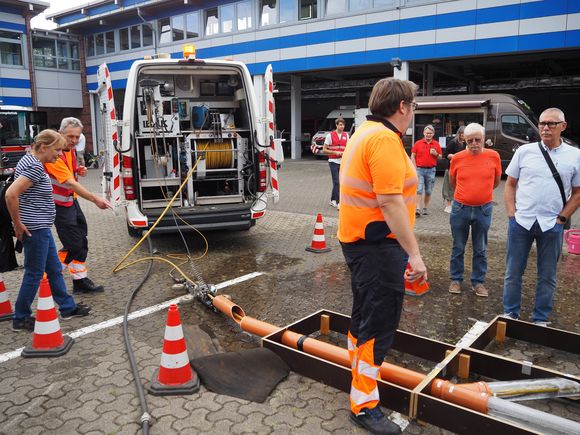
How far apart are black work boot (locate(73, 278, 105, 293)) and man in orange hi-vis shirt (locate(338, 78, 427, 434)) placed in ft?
11.3

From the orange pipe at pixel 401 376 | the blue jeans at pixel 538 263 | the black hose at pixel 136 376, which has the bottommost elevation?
the black hose at pixel 136 376

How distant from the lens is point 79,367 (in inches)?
142

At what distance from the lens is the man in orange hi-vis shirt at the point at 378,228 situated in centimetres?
256

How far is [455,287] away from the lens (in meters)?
5.17

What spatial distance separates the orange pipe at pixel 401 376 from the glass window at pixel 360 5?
734 inches

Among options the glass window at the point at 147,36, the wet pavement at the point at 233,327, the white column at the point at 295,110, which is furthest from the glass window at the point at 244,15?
the wet pavement at the point at 233,327

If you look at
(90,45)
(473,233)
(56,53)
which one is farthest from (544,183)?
(90,45)

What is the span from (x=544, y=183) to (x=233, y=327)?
288 centimetres

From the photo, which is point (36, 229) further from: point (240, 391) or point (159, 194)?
point (159, 194)

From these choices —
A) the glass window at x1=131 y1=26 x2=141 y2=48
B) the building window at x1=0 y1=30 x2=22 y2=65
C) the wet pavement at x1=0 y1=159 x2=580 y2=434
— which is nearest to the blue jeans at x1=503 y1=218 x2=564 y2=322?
the wet pavement at x1=0 y1=159 x2=580 y2=434

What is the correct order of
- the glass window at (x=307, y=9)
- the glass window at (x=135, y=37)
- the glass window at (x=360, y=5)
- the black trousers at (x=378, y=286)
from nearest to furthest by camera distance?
the black trousers at (x=378, y=286), the glass window at (x=360, y=5), the glass window at (x=307, y=9), the glass window at (x=135, y=37)

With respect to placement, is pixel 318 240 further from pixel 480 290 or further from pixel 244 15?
pixel 244 15

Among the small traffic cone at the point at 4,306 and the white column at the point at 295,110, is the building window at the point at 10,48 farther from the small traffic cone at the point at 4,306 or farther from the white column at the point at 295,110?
the small traffic cone at the point at 4,306

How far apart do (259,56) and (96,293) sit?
19.7 m
